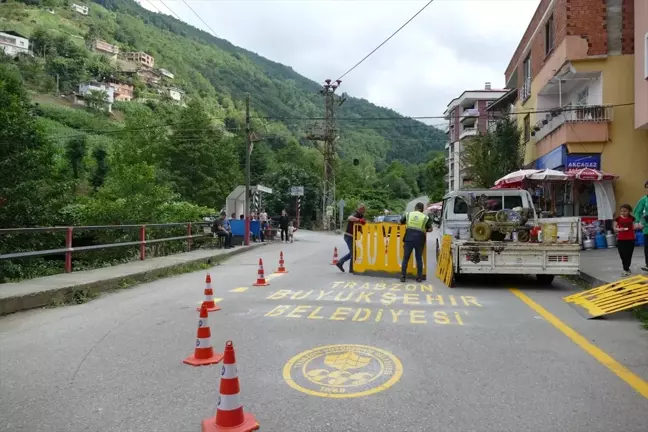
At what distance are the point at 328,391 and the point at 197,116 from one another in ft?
177

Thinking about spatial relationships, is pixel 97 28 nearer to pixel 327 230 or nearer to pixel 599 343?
pixel 327 230

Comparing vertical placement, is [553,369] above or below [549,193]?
below

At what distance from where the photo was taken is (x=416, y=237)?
1109 centimetres

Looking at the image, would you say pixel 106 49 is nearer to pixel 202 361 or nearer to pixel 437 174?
pixel 437 174

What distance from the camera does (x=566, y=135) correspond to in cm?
1998

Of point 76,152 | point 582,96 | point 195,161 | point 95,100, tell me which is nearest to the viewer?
point 582,96

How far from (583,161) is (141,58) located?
171 meters

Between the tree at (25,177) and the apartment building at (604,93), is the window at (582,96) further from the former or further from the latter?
the tree at (25,177)

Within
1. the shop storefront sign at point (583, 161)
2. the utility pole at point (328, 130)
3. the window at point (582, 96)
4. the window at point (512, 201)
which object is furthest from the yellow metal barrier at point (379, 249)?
the utility pole at point (328, 130)

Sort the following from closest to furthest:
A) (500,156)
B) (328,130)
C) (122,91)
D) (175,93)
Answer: (500,156) → (328,130) → (175,93) → (122,91)

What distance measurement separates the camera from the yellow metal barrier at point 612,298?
732 cm

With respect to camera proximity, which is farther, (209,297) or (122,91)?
(122,91)

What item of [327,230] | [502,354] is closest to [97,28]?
[327,230]

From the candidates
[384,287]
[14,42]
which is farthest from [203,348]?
[14,42]
